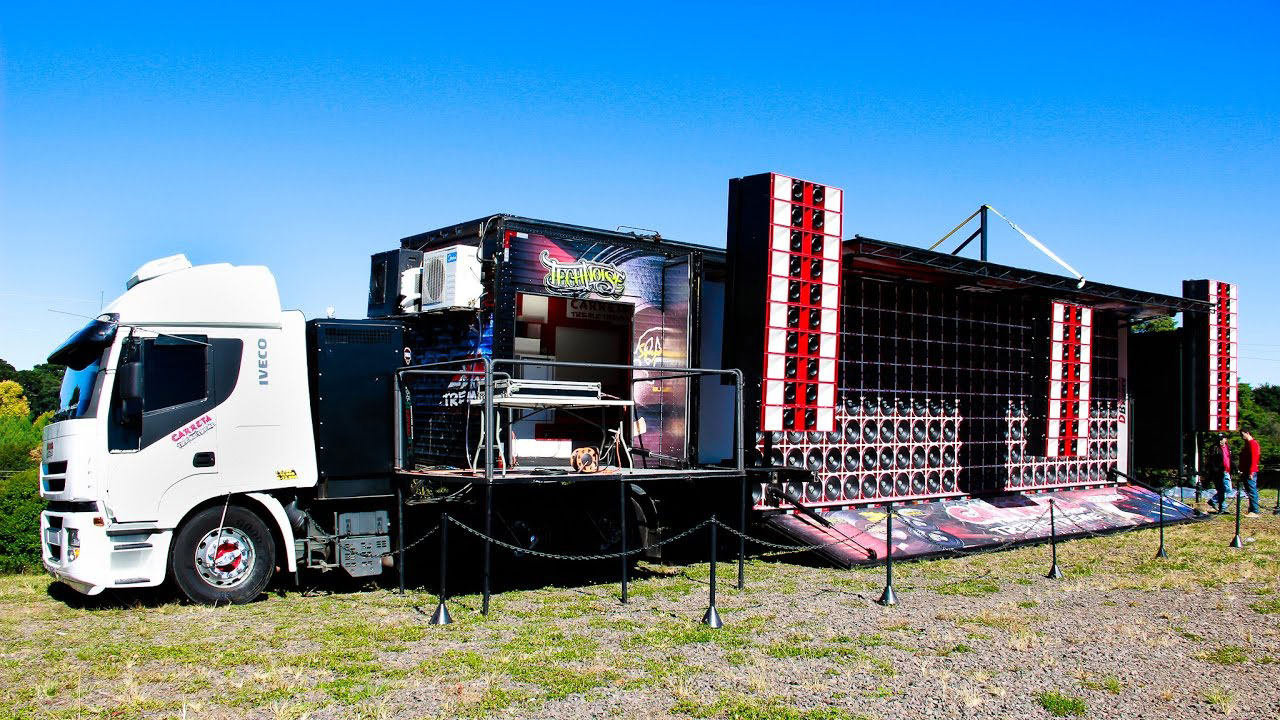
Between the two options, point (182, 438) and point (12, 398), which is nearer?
point (182, 438)

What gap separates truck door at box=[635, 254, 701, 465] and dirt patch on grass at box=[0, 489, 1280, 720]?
165 centimetres

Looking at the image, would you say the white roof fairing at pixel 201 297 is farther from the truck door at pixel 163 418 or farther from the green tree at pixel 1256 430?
the green tree at pixel 1256 430

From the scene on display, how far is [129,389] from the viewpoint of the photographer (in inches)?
330

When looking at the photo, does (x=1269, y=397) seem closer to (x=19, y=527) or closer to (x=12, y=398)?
(x=19, y=527)

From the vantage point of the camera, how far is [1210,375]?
741 inches

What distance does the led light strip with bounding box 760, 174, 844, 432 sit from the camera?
11570 mm

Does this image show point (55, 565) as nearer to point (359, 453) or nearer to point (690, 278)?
point (359, 453)

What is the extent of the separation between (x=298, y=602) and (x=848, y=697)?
5.32 metres

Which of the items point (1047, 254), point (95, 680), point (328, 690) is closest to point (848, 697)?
point (328, 690)

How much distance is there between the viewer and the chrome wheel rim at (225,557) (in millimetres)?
9008

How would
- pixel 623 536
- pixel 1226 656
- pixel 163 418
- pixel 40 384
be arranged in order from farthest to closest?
pixel 40 384
pixel 623 536
pixel 163 418
pixel 1226 656

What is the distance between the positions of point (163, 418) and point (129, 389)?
0.55m

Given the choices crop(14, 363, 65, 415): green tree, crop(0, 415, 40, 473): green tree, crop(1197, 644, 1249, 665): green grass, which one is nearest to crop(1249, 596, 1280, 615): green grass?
crop(1197, 644, 1249, 665): green grass

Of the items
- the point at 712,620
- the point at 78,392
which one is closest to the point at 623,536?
the point at 712,620
